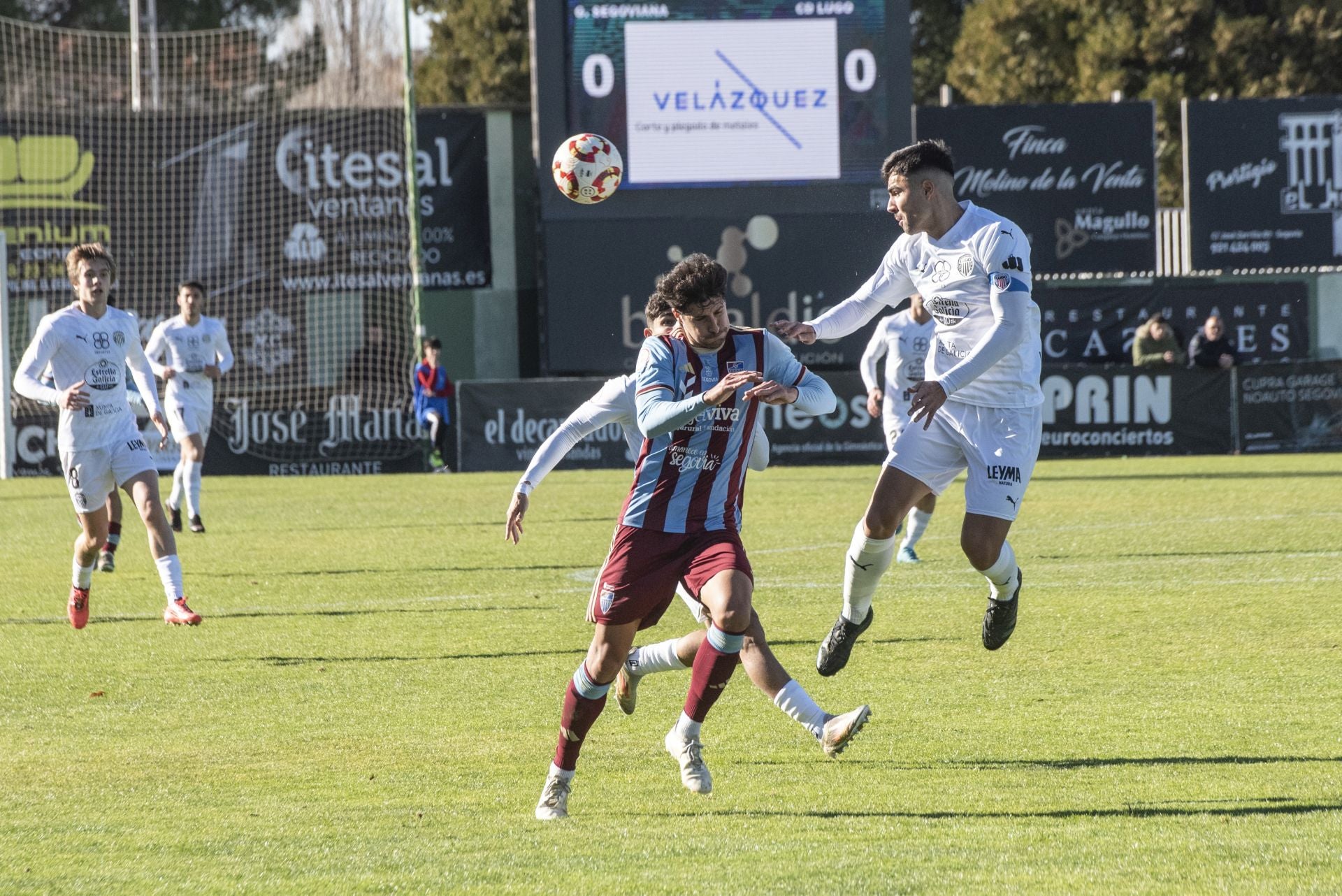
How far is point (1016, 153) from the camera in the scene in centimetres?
2622

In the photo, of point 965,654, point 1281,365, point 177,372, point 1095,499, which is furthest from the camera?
point 1281,365

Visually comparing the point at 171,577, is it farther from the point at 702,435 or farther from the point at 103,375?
the point at 702,435

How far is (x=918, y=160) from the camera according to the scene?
7055mm

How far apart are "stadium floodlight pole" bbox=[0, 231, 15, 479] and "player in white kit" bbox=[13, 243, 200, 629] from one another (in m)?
Answer: 12.6

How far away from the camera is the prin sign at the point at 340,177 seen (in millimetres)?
26766

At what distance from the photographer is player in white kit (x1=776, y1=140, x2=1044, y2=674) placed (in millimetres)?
7070

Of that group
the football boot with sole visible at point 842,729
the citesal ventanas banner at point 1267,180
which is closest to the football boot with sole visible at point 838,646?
the football boot with sole visible at point 842,729

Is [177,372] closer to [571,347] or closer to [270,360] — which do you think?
[571,347]

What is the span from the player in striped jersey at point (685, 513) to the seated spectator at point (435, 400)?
1807 cm

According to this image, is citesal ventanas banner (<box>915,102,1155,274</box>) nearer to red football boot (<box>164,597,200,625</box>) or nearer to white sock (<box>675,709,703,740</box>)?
red football boot (<box>164,597,200,625</box>)

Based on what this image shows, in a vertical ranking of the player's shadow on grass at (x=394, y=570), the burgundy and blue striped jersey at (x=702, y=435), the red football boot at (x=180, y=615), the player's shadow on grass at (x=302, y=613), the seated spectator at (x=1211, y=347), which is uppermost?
the seated spectator at (x=1211, y=347)

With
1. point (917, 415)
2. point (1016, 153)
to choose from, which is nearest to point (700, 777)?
point (917, 415)

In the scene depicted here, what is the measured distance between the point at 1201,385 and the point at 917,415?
17881 millimetres

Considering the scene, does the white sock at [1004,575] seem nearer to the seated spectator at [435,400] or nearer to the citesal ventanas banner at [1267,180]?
the seated spectator at [435,400]
